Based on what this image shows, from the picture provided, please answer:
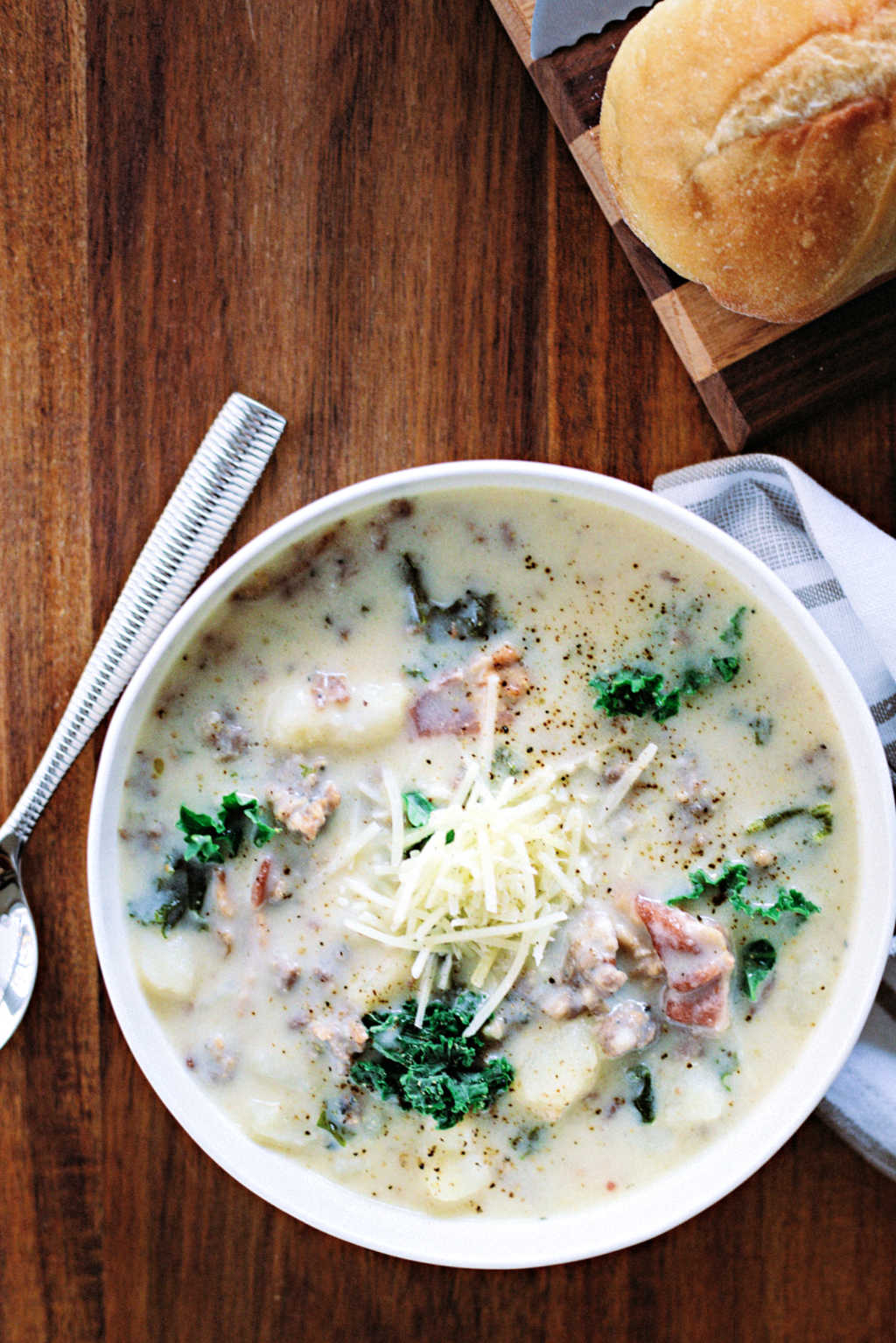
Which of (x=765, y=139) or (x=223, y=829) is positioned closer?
(x=765, y=139)

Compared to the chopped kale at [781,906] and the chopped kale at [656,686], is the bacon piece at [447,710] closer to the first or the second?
the chopped kale at [656,686]

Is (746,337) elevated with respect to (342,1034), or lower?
elevated

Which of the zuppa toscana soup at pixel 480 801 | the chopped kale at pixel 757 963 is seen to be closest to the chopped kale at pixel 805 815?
the zuppa toscana soup at pixel 480 801

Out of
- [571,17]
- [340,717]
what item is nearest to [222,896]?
[340,717]

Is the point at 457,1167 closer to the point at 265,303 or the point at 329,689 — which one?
the point at 329,689

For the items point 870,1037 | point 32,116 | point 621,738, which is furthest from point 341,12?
point 870,1037

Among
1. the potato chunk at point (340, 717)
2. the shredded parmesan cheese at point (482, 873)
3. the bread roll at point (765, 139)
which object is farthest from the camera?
the potato chunk at point (340, 717)

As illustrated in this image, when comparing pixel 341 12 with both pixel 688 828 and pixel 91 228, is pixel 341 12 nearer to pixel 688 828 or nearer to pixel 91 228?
pixel 91 228

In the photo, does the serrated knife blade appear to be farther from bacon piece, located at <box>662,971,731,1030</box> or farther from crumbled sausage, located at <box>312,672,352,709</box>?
bacon piece, located at <box>662,971,731,1030</box>
